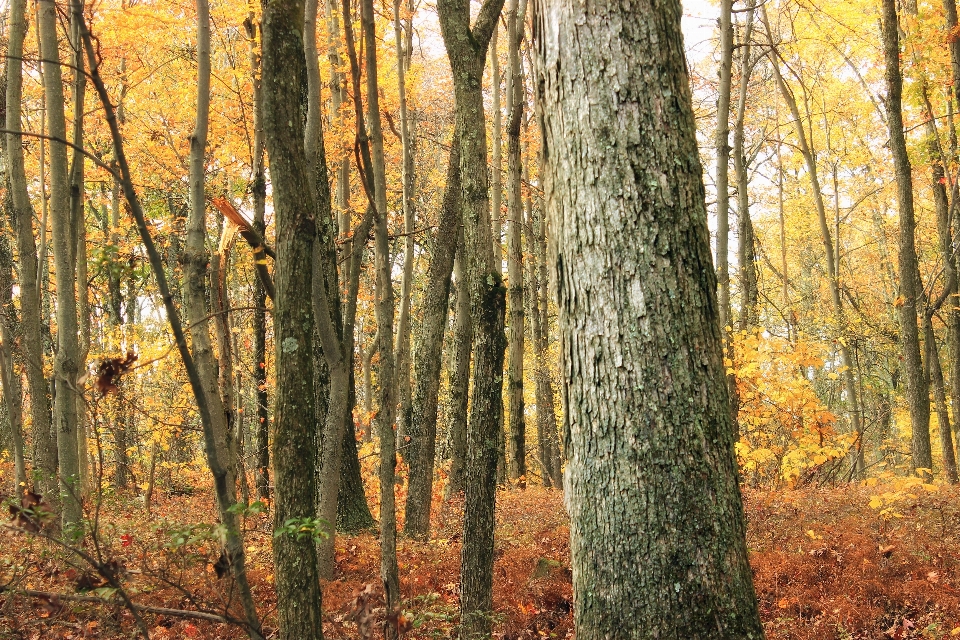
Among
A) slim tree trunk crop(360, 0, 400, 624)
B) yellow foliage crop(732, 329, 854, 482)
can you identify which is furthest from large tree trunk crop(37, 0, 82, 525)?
yellow foliage crop(732, 329, 854, 482)

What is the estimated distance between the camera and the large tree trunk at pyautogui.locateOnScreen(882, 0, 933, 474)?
31.9ft

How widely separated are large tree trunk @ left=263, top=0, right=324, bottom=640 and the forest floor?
34cm

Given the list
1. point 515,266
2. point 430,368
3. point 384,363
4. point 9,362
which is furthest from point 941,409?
point 9,362

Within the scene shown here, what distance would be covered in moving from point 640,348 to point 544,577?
181 inches

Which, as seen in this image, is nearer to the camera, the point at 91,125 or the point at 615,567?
the point at 615,567

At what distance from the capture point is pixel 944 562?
5793 millimetres

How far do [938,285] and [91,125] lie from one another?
26.8 meters

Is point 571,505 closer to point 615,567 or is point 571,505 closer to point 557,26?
point 615,567

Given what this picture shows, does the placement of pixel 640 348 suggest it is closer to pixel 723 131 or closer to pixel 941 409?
pixel 723 131

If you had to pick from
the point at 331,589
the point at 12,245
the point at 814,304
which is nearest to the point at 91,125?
the point at 12,245

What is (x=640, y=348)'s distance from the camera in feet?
7.36

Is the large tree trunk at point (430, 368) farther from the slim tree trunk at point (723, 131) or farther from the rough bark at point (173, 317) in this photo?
the rough bark at point (173, 317)

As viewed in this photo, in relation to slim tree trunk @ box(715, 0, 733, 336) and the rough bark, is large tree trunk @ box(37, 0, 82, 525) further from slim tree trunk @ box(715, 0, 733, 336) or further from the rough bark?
slim tree trunk @ box(715, 0, 733, 336)

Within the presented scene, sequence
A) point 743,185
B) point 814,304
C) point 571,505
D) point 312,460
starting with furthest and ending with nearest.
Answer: point 814,304
point 743,185
point 312,460
point 571,505
